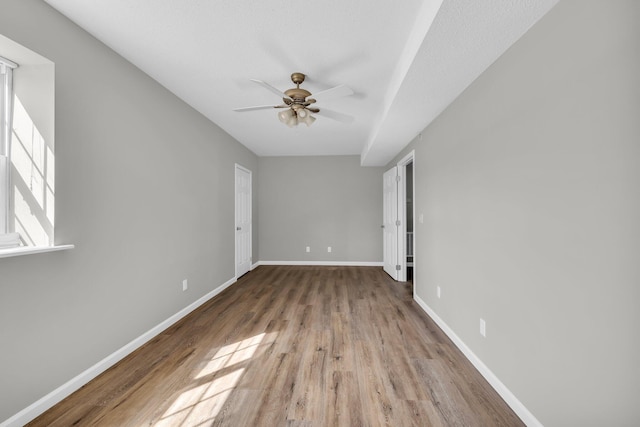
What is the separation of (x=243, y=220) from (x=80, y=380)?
11.8ft

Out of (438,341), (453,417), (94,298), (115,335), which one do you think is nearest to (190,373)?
(115,335)

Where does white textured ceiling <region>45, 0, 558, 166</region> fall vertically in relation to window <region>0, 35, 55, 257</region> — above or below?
above

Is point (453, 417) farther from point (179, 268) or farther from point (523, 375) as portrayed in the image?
point (179, 268)

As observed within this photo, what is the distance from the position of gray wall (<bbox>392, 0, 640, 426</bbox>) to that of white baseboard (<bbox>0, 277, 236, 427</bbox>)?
9.12ft

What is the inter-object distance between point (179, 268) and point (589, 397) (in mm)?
3309

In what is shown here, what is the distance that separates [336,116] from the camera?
3742 millimetres

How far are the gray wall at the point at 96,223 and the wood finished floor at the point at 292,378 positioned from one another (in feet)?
1.00

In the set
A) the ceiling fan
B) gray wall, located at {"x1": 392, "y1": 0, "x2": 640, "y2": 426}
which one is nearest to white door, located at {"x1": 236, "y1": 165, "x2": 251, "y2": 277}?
the ceiling fan

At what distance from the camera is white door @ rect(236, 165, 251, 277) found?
5070mm

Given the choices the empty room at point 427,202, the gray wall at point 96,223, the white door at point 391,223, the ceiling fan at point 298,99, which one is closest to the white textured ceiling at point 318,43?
the empty room at point 427,202

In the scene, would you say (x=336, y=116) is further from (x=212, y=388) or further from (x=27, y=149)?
(x=212, y=388)

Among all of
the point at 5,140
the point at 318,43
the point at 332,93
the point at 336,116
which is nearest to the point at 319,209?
the point at 336,116

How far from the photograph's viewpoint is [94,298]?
203cm

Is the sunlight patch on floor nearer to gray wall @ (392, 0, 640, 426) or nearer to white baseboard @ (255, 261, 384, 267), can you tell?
gray wall @ (392, 0, 640, 426)
